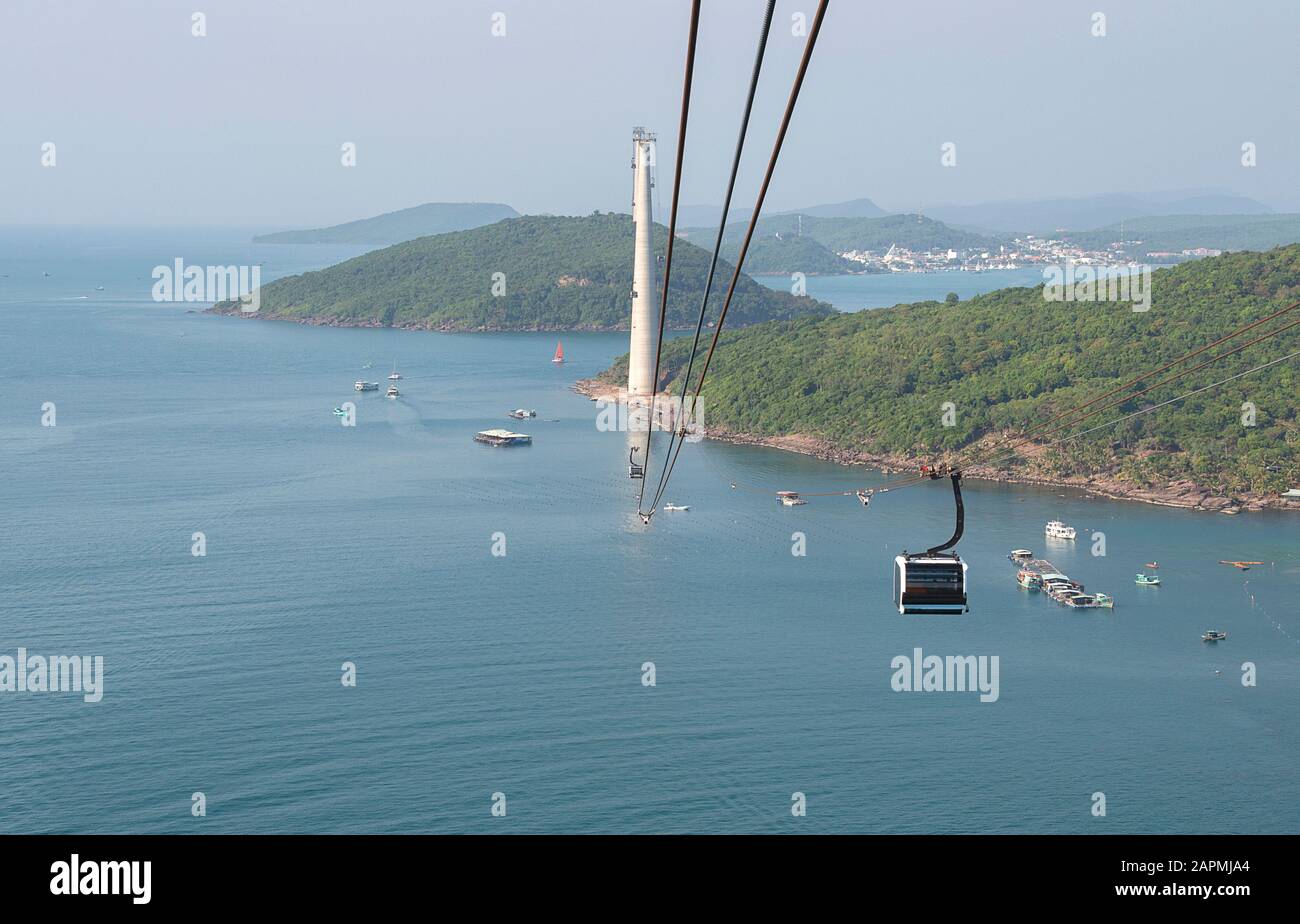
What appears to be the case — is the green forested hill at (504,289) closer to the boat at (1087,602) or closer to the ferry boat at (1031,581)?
the ferry boat at (1031,581)

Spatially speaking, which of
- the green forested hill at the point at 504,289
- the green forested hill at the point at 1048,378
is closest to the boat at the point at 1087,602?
the green forested hill at the point at 1048,378

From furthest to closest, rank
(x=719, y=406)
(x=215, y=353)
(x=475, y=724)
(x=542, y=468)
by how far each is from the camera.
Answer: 1. (x=215, y=353)
2. (x=719, y=406)
3. (x=542, y=468)
4. (x=475, y=724)

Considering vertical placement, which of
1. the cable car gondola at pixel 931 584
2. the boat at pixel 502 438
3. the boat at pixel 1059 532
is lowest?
the boat at pixel 1059 532

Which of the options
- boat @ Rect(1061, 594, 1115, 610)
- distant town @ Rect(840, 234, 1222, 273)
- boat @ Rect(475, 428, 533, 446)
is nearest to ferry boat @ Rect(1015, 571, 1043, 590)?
boat @ Rect(1061, 594, 1115, 610)

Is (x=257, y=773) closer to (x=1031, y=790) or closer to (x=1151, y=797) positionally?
(x=1031, y=790)
